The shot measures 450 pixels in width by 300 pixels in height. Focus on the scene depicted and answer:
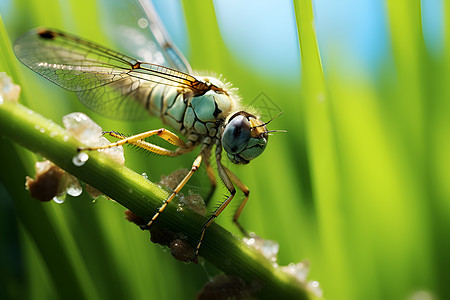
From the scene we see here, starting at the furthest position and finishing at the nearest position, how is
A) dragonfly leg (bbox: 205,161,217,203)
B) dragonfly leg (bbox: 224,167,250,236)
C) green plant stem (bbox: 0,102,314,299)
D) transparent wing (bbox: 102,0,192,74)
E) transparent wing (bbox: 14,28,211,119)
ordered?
1. transparent wing (bbox: 102,0,192,74)
2. dragonfly leg (bbox: 205,161,217,203)
3. dragonfly leg (bbox: 224,167,250,236)
4. transparent wing (bbox: 14,28,211,119)
5. green plant stem (bbox: 0,102,314,299)

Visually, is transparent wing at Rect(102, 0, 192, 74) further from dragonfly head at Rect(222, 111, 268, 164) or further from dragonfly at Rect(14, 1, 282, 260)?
dragonfly head at Rect(222, 111, 268, 164)

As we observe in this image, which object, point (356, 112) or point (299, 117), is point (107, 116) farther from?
point (356, 112)

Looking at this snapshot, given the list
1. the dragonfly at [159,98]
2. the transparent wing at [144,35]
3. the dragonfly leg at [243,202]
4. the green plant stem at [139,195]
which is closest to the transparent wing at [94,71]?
the dragonfly at [159,98]

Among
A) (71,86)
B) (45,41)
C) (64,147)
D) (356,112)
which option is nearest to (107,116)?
(71,86)

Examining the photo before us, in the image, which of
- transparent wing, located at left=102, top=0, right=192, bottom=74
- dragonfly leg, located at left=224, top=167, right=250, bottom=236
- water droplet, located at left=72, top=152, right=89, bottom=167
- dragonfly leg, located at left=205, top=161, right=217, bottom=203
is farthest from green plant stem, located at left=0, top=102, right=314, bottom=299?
transparent wing, located at left=102, top=0, right=192, bottom=74

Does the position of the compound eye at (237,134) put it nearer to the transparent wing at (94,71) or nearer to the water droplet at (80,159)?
the transparent wing at (94,71)

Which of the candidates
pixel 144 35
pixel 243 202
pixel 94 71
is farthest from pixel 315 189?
pixel 144 35
